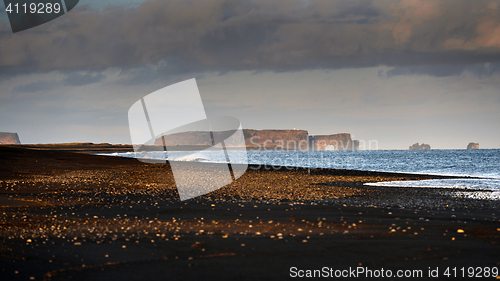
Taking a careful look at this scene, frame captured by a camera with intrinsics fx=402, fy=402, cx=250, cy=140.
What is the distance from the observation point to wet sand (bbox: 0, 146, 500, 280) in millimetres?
5645

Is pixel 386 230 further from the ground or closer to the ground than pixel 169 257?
closer to the ground

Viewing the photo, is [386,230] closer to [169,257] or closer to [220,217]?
[220,217]

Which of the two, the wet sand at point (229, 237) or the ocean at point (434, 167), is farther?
the ocean at point (434, 167)

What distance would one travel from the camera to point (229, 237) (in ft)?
25.4

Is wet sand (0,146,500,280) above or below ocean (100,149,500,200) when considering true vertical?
above

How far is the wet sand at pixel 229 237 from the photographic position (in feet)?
18.5

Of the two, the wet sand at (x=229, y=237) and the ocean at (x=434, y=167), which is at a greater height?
the wet sand at (x=229, y=237)

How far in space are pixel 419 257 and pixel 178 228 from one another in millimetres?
4828

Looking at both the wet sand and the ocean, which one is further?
the ocean

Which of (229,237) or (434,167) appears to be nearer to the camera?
(229,237)

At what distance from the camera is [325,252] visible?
659 cm

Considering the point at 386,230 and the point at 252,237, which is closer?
the point at 252,237

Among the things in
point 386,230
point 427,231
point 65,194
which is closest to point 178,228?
point 386,230

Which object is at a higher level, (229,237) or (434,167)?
(229,237)
